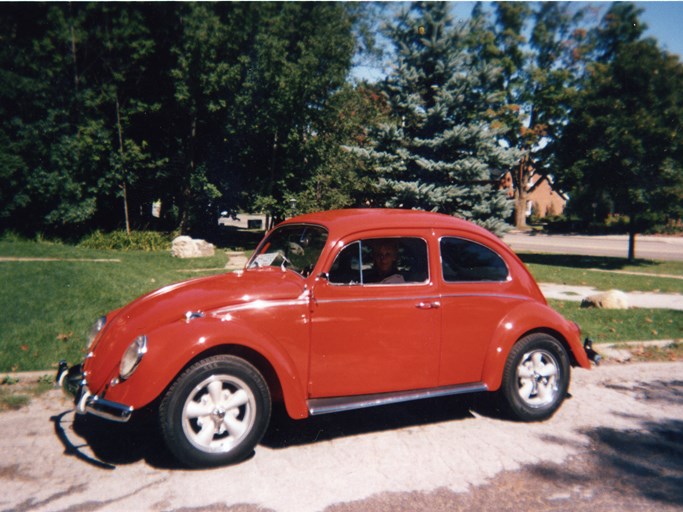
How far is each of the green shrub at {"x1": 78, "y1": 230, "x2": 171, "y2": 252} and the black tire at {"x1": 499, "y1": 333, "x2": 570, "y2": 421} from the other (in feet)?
57.0

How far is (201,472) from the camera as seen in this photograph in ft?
11.9

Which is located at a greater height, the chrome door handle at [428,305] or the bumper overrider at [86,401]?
the chrome door handle at [428,305]

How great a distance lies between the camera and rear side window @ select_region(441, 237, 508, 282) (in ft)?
15.1

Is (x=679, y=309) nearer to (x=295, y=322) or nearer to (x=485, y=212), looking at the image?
(x=485, y=212)

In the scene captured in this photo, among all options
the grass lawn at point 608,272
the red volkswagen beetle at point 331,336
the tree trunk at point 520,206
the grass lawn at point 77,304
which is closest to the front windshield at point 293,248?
the red volkswagen beetle at point 331,336

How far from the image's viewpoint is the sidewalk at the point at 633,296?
10461 mm

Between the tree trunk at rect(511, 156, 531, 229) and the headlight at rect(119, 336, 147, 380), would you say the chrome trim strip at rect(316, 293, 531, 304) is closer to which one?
the headlight at rect(119, 336, 147, 380)

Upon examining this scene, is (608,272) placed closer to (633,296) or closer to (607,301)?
(633,296)

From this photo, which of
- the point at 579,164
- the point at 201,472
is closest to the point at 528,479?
the point at 201,472

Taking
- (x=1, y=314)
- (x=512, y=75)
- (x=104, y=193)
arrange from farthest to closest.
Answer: (x=512, y=75) < (x=104, y=193) < (x=1, y=314)

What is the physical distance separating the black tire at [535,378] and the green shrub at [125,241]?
17371mm

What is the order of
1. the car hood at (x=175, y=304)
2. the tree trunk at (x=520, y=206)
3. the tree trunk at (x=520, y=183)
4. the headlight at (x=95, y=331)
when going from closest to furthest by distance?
the car hood at (x=175, y=304) → the headlight at (x=95, y=331) → the tree trunk at (x=520, y=183) → the tree trunk at (x=520, y=206)

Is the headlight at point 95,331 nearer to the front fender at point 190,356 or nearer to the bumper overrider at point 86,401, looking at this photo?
the bumper overrider at point 86,401

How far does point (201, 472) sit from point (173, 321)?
108 cm
